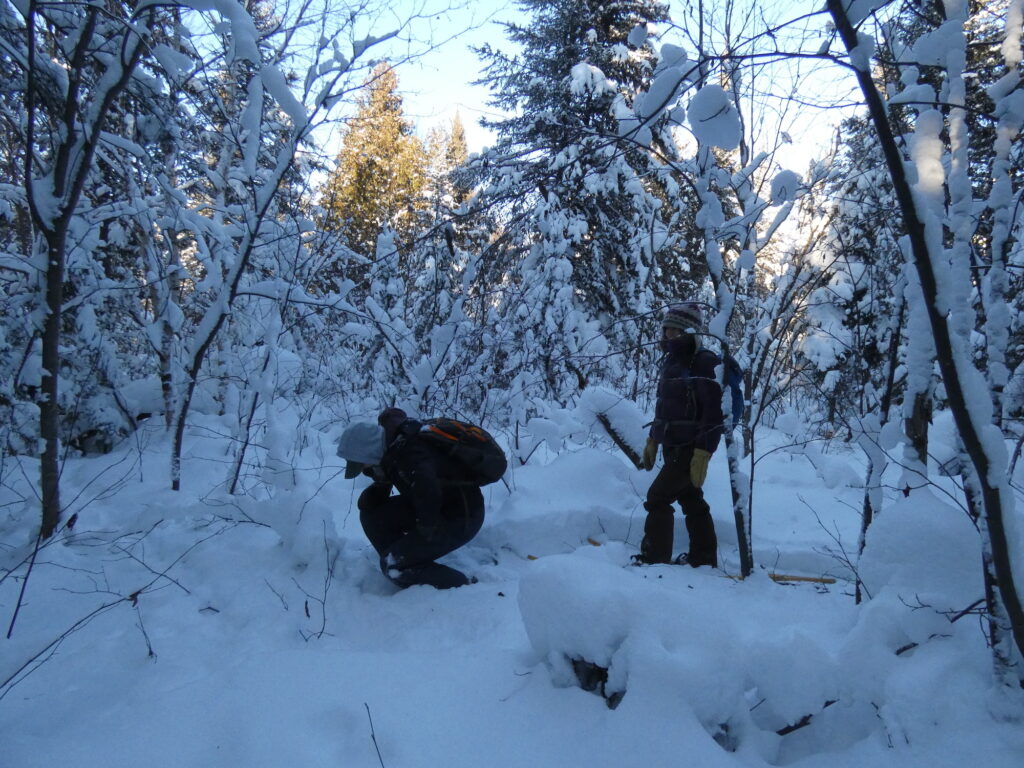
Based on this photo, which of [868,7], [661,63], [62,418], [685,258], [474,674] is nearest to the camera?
[868,7]

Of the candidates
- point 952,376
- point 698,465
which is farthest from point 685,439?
point 952,376

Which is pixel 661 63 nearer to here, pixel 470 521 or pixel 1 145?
pixel 470 521

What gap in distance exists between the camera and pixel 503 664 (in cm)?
236

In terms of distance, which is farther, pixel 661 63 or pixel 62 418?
pixel 62 418

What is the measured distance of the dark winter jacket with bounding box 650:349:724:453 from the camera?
3.38 meters

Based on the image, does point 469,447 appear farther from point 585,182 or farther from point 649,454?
point 585,182

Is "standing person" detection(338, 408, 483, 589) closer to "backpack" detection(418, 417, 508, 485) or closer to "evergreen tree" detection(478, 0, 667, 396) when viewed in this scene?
"backpack" detection(418, 417, 508, 485)

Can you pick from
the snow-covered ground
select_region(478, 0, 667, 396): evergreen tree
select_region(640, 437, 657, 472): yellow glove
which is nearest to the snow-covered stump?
the snow-covered ground

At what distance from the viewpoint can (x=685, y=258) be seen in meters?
10.3

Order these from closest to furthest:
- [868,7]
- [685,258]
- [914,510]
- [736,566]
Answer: [868,7]
[914,510]
[736,566]
[685,258]

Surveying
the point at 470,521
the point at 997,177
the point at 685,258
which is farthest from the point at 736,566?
the point at 685,258

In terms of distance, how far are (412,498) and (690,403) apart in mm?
1857

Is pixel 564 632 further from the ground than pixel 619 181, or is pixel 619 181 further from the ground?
pixel 619 181

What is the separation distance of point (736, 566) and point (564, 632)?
2.15 meters
